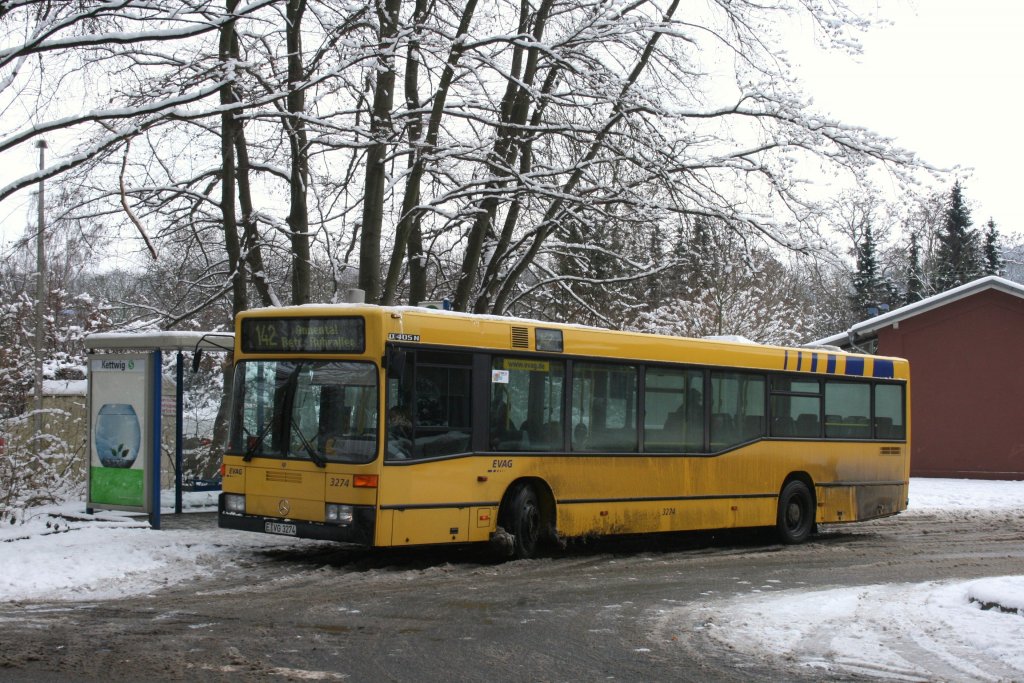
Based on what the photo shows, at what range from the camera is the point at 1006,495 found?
2636 cm

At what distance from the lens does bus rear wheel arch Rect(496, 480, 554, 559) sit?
12930mm

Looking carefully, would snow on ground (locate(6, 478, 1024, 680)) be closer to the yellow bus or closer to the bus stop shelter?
the bus stop shelter

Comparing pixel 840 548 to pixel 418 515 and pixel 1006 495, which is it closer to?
pixel 418 515

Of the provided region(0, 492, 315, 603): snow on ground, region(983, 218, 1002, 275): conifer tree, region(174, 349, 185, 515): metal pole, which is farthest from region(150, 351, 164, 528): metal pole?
region(983, 218, 1002, 275): conifer tree

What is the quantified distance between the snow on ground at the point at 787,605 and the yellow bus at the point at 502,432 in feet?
3.91

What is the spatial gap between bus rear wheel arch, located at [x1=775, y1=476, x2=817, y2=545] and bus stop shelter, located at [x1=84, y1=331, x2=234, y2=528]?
7.99 m

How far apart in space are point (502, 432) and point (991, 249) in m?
60.1

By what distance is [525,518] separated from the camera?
43.0ft

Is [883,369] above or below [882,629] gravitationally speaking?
above

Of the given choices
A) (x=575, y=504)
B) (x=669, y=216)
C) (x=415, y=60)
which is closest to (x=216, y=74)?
(x=415, y=60)

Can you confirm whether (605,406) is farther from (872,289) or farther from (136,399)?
(872,289)

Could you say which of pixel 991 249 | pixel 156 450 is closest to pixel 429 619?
pixel 156 450

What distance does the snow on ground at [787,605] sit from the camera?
8.07 meters

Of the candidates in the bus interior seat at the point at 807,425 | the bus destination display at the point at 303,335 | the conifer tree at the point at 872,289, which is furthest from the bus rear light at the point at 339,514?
the conifer tree at the point at 872,289
